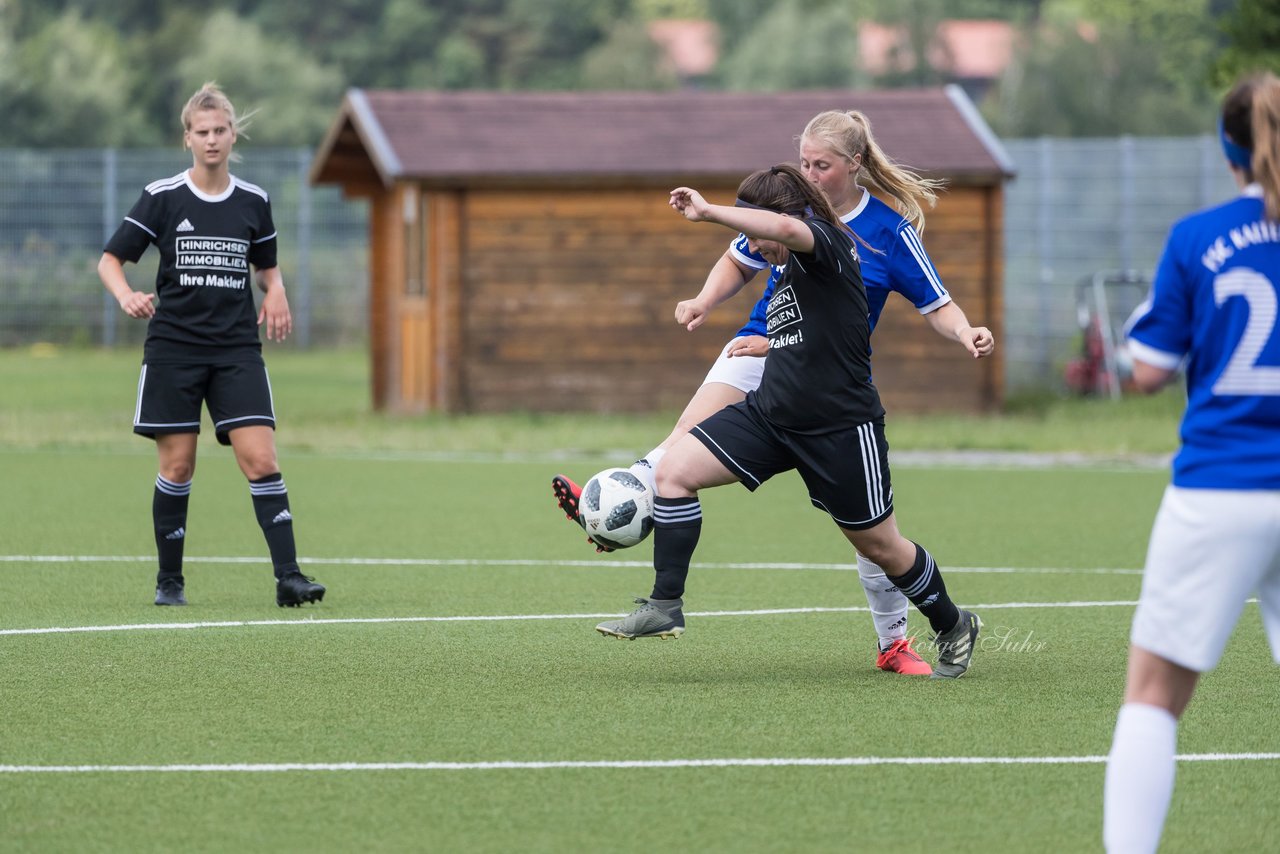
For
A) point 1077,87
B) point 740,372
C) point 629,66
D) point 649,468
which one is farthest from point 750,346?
point 629,66

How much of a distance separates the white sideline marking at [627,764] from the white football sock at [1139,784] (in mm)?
1345

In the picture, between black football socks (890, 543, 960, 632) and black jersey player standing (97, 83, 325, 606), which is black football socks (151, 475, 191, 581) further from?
black football socks (890, 543, 960, 632)

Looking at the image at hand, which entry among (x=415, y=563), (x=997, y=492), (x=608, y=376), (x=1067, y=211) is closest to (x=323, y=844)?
(x=415, y=563)

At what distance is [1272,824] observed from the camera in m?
4.82

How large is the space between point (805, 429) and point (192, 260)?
3119 millimetres

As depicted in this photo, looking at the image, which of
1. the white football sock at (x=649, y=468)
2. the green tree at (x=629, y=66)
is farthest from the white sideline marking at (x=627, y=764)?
the green tree at (x=629, y=66)

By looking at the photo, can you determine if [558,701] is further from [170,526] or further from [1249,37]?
[1249,37]

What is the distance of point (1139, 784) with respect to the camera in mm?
4070

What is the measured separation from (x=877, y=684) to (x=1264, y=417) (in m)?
2.68

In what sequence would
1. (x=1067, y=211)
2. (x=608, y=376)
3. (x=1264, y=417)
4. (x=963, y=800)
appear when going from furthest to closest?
(x=1067, y=211)
(x=608, y=376)
(x=963, y=800)
(x=1264, y=417)

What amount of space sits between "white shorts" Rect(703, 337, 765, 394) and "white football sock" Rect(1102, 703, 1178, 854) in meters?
3.24

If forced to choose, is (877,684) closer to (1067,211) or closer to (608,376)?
(608,376)

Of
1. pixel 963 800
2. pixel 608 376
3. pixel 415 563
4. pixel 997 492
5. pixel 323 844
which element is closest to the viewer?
pixel 323 844

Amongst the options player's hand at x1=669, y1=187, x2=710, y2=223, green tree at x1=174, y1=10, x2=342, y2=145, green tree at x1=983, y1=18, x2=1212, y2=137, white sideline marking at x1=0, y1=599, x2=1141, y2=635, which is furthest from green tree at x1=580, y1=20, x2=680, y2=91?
player's hand at x1=669, y1=187, x2=710, y2=223
